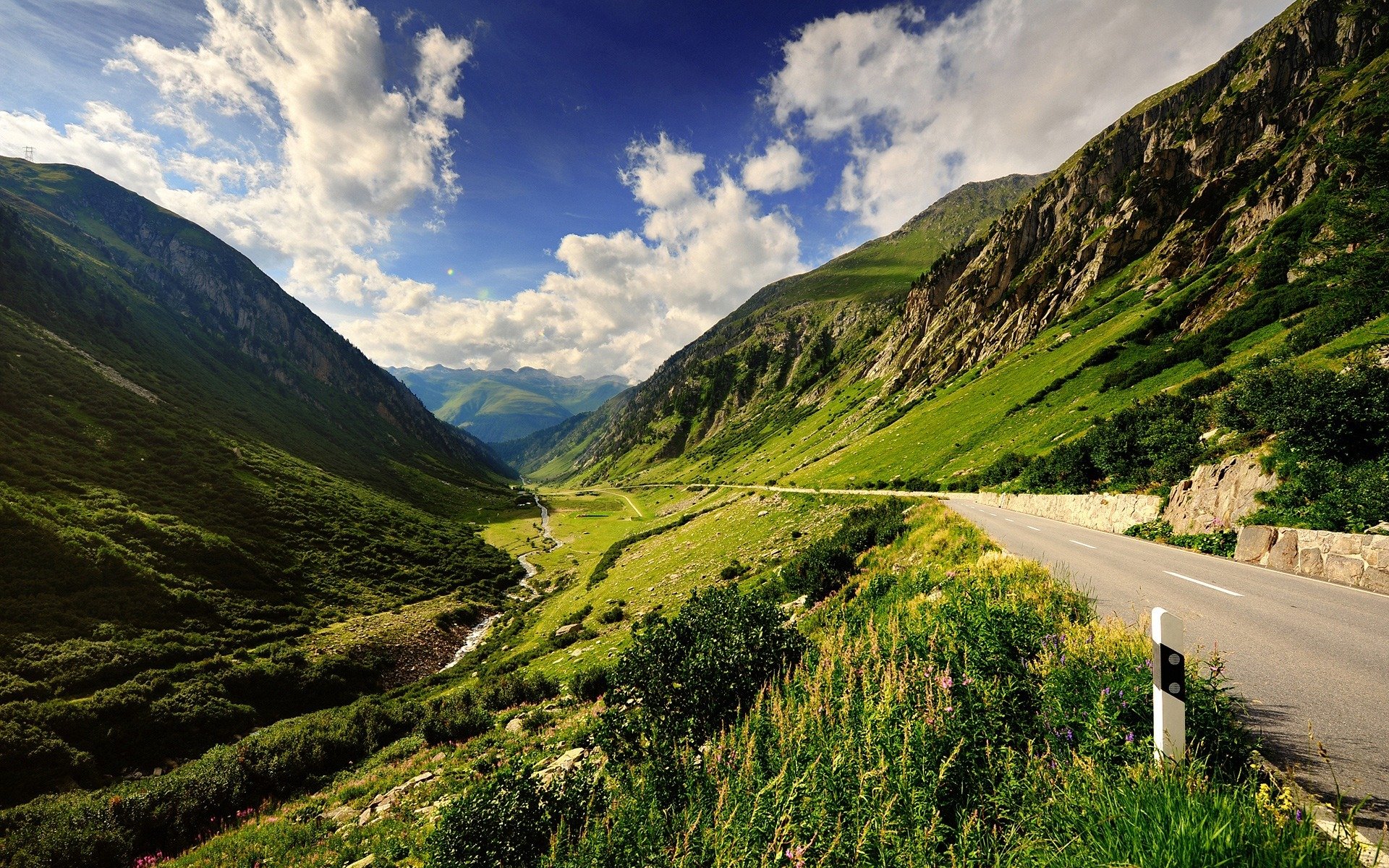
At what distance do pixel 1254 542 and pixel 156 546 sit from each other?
259 feet

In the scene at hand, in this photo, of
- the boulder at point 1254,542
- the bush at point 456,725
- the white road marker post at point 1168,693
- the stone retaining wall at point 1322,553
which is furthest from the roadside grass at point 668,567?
the white road marker post at point 1168,693

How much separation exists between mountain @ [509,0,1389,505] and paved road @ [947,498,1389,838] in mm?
13330

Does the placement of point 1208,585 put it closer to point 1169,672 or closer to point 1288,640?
point 1288,640

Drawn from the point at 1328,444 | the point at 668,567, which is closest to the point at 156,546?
the point at 668,567

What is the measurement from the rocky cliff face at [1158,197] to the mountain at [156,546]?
387ft

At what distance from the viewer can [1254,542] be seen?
51.4ft

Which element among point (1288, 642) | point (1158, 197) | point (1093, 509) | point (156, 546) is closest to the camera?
point (1288, 642)

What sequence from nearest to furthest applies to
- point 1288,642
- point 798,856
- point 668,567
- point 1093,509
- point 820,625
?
point 798,856 → point 1288,642 → point 820,625 → point 1093,509 → point 668,567

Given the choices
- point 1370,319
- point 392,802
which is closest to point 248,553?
point 392,802

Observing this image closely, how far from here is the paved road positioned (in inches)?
212

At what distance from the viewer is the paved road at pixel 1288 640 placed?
5387 millimetres

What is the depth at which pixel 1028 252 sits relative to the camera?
4909 inches

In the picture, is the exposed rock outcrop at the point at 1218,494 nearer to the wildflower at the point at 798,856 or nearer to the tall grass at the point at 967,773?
the tall grass at the point at 967,773

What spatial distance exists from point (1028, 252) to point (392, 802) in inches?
6396
